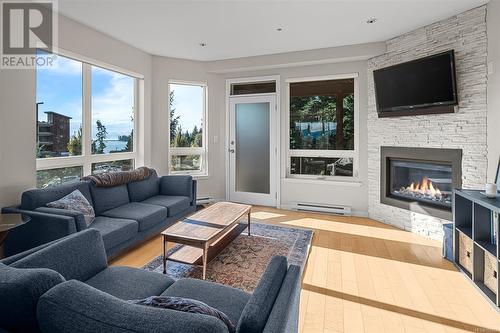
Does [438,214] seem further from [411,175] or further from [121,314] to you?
[121,314]

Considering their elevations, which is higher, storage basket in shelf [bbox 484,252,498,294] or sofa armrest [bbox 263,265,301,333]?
sofa armrest [bbox 263,265,301,333]

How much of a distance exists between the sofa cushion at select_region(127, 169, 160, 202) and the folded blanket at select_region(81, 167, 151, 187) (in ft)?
0.21

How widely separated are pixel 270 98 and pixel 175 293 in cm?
414

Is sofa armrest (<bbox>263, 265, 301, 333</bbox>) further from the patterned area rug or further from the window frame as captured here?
the window frame

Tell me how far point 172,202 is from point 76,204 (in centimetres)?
123

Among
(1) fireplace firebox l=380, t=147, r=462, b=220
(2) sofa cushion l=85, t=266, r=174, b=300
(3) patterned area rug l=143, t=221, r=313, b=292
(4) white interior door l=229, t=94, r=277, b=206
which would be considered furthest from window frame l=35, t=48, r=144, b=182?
(1) fireplace firebox l=380, t=147, r=462, b=220

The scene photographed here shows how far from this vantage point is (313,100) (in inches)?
194

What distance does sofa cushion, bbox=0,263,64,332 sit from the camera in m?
0.94

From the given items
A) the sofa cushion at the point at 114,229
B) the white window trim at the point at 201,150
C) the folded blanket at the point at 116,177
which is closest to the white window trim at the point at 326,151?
the white window trim at the point at 201,150

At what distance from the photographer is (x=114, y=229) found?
2.79m

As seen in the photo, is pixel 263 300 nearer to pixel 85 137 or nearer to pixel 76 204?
pixel 76 204

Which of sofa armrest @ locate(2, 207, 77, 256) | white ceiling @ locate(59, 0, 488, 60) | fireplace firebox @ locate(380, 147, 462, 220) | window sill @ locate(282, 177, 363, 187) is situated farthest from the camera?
window sill @ locate(282, 177, 363, 187)

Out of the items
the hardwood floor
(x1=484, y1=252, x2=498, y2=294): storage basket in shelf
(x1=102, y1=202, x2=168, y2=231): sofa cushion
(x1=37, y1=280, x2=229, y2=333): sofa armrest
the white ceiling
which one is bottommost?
the hardwood floor

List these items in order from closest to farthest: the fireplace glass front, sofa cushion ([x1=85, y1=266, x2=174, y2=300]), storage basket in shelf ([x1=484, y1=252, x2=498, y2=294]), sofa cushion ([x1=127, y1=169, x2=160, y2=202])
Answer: sofa cushion ([x1=85, y1=266, x2=174, y2=300])
storage basket in shelf ([x1=484, y1=252, x2=498, y2=294])
the fireplace glass front
sofa cushion ([x1=127, y1=169, x2=160, y2=202])
